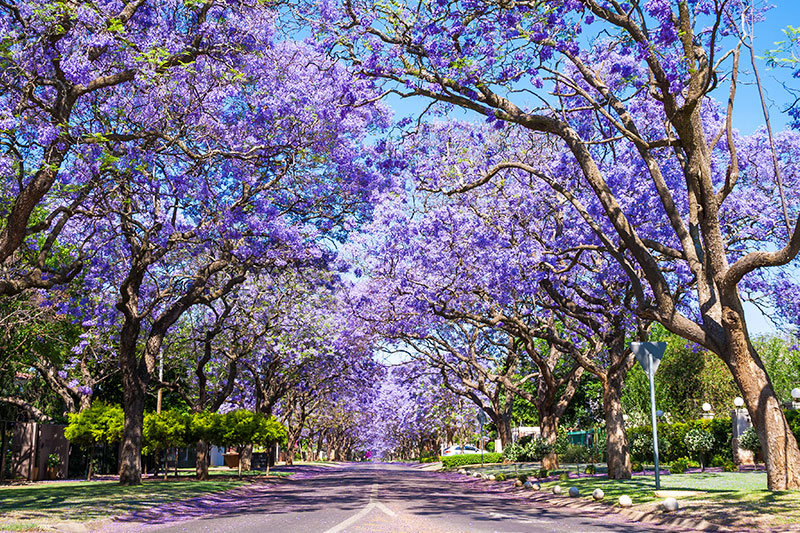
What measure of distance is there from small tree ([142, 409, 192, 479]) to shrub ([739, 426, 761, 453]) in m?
20.4

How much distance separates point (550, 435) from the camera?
94.1 feet

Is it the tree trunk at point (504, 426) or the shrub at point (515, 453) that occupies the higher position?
the tree trunk at point (504, 426)

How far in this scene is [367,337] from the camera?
113ft

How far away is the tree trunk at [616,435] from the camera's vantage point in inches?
837

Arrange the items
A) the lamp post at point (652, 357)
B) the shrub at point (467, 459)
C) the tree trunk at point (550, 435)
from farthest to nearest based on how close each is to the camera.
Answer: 1. the shrub at point (467, 459)
2. the tree trunk at point (550, 435)
3. the lamp post at point (652, 357)

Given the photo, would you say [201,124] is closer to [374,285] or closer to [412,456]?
[374,285]

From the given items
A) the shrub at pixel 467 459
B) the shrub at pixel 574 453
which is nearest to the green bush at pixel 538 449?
the shrub at pixel 574 453

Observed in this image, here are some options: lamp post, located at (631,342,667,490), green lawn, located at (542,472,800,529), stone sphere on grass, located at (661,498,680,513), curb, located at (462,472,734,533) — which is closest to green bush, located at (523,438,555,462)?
curb, located at (462,472,734,533)

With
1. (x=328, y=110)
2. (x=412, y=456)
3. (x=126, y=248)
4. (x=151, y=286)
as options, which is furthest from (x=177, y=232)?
(x=412, y=456)

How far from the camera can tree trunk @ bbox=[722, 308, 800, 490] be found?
11922 millimetres

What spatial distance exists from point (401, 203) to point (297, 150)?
6.95m

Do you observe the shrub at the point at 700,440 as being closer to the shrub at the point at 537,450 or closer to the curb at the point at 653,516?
the shrub at the point at 537,450

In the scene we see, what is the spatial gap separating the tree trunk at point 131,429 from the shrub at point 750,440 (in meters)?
20.9

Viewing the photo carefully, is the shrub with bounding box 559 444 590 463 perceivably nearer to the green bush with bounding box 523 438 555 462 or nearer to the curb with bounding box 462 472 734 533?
the green bush with bounding box 523 438 555 462
